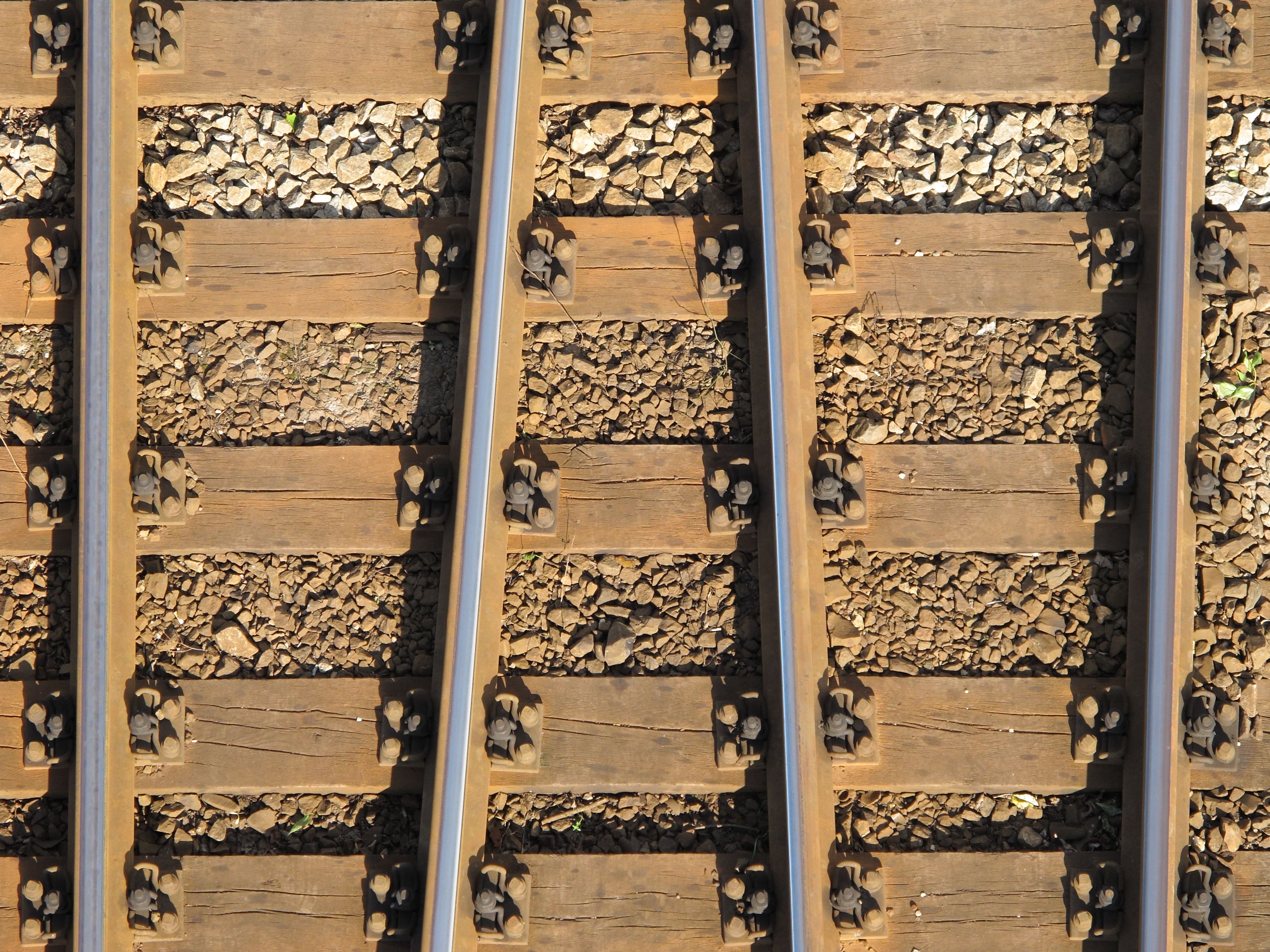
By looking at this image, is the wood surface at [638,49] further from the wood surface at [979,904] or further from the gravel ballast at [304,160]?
the wood surface at [979,904]

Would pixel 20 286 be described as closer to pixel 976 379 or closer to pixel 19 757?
pixel 19 757

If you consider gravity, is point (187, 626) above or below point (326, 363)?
below

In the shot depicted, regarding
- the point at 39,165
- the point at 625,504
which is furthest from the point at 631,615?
the point at 39,165

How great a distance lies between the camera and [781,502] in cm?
381

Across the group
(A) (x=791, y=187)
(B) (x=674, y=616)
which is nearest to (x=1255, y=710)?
(B) (x=674, y=616)

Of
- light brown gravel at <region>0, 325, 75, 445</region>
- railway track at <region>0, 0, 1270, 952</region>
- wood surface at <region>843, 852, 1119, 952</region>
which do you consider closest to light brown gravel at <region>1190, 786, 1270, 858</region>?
railway track at <region>0, 0, 1270, 952</region>

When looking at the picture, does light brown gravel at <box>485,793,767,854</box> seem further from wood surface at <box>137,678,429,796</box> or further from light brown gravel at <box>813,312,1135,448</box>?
light brown gravel at <box>813,312,1135,448</box>

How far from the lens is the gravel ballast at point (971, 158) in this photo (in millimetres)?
4160

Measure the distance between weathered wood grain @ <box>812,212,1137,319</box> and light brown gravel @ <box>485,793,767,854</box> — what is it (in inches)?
92.1

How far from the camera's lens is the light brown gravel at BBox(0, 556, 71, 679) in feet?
13.4

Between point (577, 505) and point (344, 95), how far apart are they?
223cm

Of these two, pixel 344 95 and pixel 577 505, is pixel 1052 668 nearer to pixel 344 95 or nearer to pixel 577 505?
pixel 577 505

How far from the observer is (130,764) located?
3959mm

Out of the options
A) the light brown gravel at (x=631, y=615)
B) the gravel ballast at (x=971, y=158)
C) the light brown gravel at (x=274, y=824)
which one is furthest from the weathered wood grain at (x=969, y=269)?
the light brown gravel at (x=274, y=824)
